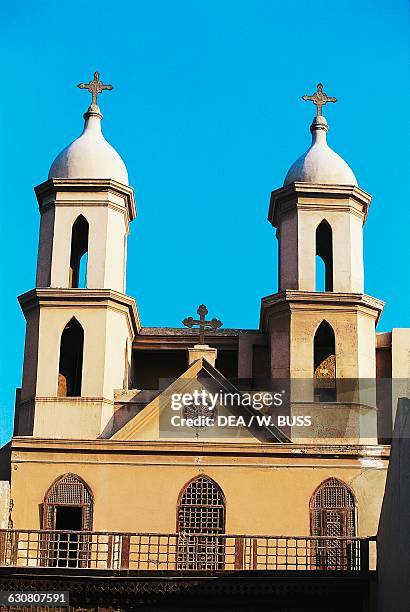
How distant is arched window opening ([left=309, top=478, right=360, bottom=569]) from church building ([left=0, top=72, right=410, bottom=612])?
0.05 m

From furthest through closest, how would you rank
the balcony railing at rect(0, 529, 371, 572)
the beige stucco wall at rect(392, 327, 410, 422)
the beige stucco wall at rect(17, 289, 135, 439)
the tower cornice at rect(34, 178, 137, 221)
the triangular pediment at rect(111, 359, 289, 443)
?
the beige stucco wall at rect(392, 327, 410, 422)
the tower cornice at rect(34, 178, 137, 221)
the beige stucco wall at rect(17, 289, 135, 439)
the triangular pediment at rect(111, 359, 289, 443)
the balcony railing at rect(0, 529, 371, 572)

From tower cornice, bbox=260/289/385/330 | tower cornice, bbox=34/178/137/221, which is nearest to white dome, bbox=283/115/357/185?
tower cornice, bbox=260/289/385/330

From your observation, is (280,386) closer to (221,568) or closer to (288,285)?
(288,285)

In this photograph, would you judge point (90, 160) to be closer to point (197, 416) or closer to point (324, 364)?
point (197, 416)

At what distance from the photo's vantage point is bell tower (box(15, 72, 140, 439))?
110ft

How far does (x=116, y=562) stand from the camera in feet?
99.4

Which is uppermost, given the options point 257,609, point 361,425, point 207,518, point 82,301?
point 82,301

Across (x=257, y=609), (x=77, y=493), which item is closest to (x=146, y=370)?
(x=77, y=493)

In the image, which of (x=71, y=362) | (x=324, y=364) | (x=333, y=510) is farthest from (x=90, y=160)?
(x=333, y=510)

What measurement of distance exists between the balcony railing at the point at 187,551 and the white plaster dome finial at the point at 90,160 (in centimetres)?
984

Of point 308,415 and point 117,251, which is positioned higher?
point 117,251

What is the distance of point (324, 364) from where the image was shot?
116ft

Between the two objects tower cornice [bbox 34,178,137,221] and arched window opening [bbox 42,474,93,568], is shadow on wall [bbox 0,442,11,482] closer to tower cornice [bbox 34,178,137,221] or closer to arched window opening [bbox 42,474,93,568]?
arched window opening [bbox 42,474,93,568]

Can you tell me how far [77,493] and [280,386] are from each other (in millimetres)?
5915
